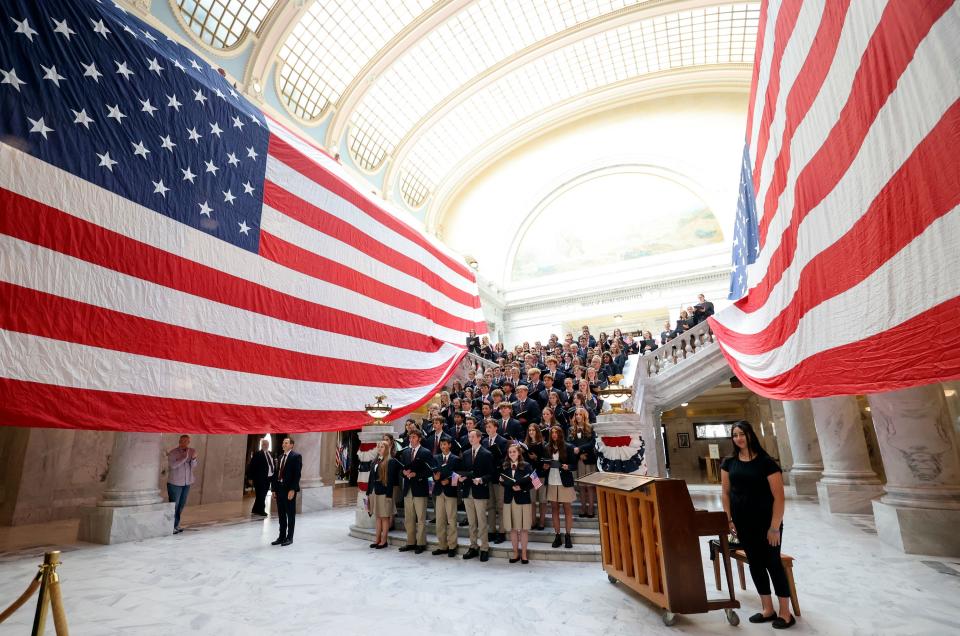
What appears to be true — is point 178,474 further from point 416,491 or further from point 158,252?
point 416,491

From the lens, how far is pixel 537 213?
82.6 feet

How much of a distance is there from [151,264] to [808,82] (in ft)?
24.0

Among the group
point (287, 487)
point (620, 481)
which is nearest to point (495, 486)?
point (620, 481)

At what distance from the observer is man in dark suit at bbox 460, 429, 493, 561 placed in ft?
17.9

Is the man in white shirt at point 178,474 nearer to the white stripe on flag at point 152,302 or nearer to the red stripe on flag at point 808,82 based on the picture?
the white stripe on flag at point 152,302

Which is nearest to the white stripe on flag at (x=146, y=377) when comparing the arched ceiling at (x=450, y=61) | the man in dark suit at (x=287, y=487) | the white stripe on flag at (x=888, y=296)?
the man in dark suit at (x=287, y=487)

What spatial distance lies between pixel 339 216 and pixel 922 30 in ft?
27.2

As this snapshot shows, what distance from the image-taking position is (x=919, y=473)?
5.42m

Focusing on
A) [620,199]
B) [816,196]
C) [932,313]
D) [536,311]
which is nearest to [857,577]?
[932,313]

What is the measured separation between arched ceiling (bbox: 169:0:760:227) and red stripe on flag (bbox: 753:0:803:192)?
14.1 m

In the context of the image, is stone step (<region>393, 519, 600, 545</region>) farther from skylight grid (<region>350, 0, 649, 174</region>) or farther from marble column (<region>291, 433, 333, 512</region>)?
skylight grid (<region>350, 0, 649, 174</region>)

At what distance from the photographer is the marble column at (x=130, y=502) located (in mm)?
6930

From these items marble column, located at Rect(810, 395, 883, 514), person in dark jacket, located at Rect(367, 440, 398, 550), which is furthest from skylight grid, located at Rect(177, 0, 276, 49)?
marble column, located at Rect(810, 395, 883, 514)

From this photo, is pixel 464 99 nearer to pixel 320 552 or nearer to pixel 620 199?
pixel 620 199
